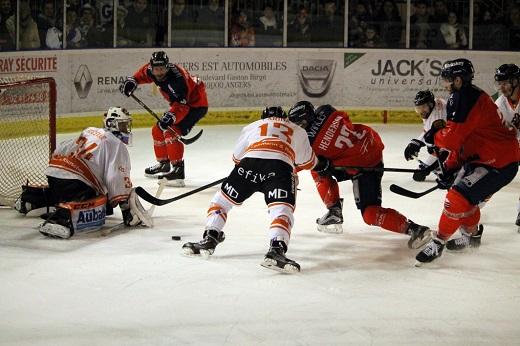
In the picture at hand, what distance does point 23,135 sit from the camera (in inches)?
319

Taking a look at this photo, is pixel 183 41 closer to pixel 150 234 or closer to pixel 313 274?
pixel 150 234

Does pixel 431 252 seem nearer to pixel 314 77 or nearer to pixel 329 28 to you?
pixel 314 77

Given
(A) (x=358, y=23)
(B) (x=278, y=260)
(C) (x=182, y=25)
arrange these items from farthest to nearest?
(A) (x=358, y=23), (C) (x=182, y=25), (B) (x=278, y=260)

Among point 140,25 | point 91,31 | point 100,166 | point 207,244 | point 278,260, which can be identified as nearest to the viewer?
point 278,260

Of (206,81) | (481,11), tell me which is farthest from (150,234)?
(481,11)

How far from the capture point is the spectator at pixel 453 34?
12086mm

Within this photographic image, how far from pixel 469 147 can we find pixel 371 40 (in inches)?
258

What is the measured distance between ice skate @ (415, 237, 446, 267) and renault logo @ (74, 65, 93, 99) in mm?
5673

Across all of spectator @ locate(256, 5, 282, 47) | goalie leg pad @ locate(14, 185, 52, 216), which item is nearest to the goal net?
goalie leg pad @ locate(14, 185, 52, 216)

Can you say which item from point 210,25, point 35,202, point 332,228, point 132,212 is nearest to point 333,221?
point 332,228

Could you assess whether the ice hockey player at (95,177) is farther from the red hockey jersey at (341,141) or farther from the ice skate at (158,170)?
the ice skate at (158,170)

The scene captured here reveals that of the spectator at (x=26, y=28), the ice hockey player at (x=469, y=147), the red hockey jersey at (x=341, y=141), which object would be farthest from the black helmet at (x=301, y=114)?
the spectator at (x=26, y=28)

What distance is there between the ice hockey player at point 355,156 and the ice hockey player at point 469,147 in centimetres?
28

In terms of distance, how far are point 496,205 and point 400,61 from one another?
15.4ft
